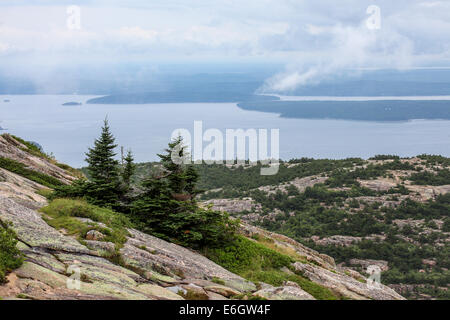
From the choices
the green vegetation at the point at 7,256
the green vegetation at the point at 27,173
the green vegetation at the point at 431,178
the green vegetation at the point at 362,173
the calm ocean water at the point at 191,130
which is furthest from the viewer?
the calm ocean water at the point at 191,130

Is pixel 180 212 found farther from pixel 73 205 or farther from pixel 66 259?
pixel 66 259

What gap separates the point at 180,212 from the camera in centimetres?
1486

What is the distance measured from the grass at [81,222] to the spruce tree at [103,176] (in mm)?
1716

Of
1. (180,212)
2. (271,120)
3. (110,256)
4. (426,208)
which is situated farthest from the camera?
(271,120)

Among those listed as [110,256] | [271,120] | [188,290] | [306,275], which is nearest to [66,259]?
[110,256]

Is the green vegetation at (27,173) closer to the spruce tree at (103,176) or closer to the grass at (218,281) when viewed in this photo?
the spruce tree at (103,176)

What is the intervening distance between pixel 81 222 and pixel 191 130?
6382 inches

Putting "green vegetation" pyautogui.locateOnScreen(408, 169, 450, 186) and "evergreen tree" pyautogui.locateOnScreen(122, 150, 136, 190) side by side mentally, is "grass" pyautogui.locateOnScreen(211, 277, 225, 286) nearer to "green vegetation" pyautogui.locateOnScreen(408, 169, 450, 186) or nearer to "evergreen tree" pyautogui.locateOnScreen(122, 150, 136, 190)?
"evergreen tree" pyautogui.locateOnScreen(122, 150, 136, 190)

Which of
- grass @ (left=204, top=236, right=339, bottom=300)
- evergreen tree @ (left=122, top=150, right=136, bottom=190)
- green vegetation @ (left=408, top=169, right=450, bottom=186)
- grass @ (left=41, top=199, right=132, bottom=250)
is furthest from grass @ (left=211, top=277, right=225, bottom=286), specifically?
green vegetation @ (left=408, top=169, right=450, bottom=186)

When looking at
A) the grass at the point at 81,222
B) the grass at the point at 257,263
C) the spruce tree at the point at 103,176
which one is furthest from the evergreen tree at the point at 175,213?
the spruce tree at the point at 103,176

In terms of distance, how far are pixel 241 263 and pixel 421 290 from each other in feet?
61.2

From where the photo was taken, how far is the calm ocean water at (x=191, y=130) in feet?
420

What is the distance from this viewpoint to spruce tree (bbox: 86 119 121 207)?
15562mm

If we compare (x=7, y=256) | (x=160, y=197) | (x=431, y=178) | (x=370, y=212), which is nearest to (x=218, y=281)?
(x=7, y=256)
